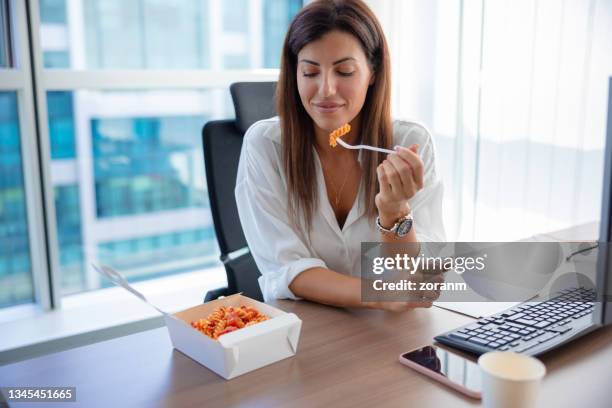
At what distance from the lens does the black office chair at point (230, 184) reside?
59.4 inches

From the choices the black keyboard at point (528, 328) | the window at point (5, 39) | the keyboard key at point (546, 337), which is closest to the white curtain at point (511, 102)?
the black keyboard at point (528, 328)

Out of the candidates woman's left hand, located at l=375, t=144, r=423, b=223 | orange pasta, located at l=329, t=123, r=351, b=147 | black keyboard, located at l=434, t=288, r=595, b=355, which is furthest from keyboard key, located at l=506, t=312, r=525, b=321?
orange pasta, located at l=329, t=123, r=351, b=147

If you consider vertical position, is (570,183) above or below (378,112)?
below

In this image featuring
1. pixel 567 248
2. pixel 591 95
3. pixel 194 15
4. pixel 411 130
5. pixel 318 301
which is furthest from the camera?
pixel 194 15

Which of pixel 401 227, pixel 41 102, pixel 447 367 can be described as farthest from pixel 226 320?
pixel 41 102

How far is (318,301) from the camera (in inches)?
45.7

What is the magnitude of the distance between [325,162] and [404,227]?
348mm

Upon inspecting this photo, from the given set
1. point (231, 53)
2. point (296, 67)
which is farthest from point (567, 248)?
point (231, 53)

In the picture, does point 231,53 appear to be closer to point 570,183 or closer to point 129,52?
point 129,52

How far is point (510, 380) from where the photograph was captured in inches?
25.3

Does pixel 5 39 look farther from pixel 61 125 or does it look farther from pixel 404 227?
pixel 404 227

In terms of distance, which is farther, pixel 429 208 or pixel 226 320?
pixel 429 208

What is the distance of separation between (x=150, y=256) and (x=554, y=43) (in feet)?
6.16

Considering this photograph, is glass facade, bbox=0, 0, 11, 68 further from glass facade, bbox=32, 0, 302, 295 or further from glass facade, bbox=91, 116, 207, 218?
glass facade, bbox=91, 116, 207, 218
